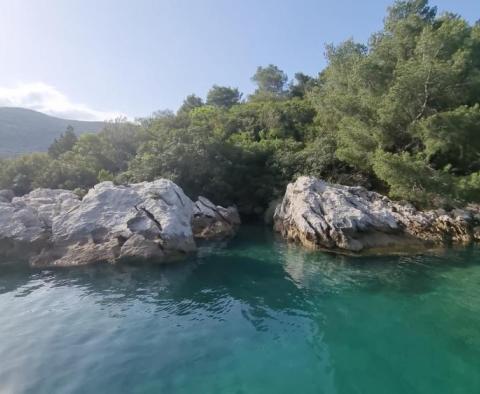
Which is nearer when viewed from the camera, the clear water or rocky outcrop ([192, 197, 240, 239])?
the clear water

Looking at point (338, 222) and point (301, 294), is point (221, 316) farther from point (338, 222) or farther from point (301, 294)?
point (338, 222)

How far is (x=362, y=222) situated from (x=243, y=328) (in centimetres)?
1230

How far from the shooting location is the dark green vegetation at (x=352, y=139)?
2331 cm

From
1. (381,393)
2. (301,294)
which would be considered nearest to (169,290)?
(301,294)

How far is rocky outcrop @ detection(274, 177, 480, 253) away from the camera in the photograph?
20484 mm

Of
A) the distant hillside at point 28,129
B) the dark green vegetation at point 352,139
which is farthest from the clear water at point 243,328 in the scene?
the distant hillside at point 28,129

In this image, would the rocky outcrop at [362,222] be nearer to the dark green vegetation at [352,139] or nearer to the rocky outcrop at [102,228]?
the dark green vegetation at [352,139]

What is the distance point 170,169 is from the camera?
3125 cm

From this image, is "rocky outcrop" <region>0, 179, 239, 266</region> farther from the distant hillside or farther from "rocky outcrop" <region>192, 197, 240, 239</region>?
the distant hillside

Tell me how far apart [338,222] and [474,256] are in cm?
734

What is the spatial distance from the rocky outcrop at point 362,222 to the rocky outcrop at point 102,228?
7357 mm

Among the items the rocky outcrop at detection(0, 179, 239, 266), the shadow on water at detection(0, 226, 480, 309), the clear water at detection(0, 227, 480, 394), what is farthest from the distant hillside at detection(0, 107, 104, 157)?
the clear water at detection(0, 227, 480, 394)

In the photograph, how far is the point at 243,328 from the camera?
10977mm

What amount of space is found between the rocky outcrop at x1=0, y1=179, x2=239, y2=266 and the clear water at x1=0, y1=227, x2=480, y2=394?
126 cm
